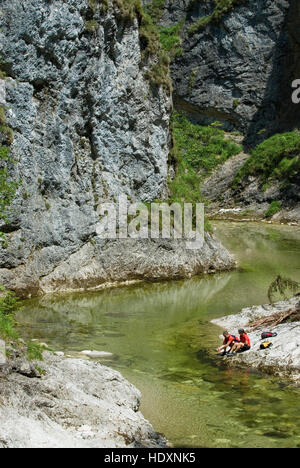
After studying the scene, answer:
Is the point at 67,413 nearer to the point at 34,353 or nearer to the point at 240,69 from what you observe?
the point at 34,353

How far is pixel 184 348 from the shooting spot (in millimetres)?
12727

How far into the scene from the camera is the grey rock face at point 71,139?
1728 centimetres

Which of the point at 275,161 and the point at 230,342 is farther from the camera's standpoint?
the point at 275,161

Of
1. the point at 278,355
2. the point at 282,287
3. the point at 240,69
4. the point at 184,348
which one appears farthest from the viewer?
the point at 240,69

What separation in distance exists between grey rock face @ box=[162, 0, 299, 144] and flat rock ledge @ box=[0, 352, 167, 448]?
156 feet

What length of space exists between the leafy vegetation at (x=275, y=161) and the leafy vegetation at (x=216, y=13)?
52.9ft

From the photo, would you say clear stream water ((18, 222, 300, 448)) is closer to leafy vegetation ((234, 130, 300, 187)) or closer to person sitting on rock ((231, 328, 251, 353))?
person sitting on rock ((231, 328, 251, 353))

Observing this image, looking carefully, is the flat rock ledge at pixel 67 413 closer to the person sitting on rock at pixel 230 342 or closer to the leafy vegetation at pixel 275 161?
the person sitting on rock at pixel 230 342

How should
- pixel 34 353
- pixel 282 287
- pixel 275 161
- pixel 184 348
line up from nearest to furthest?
pixel 34 353
pixel 184 348
pixel 282 287
pixel 275 161

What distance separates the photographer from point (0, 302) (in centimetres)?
882

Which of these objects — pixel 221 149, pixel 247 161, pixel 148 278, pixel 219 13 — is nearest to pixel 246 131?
pixel 221 149

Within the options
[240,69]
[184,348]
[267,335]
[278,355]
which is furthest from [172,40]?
[278,355]

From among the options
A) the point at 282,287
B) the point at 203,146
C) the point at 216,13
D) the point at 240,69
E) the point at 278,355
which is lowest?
the point at 278,355

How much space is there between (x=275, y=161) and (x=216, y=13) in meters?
20.3
